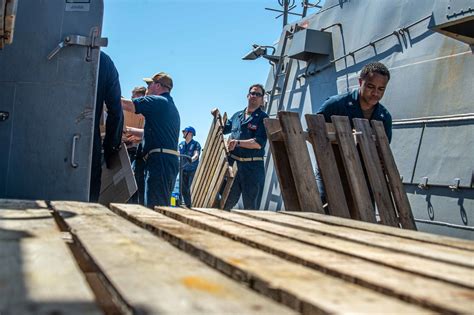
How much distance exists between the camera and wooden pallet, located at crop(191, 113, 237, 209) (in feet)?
23.3

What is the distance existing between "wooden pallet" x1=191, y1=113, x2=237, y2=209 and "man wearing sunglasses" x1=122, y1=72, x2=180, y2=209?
1280mm

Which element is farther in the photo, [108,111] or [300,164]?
[108,111]

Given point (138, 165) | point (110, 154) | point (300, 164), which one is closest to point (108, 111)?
point (110, 154)

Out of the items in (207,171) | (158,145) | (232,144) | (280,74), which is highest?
(280,74)

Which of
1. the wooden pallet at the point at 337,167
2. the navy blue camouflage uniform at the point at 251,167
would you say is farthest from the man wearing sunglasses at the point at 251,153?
the wooden pallet at the point at 337,167

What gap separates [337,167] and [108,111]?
6.89 feet

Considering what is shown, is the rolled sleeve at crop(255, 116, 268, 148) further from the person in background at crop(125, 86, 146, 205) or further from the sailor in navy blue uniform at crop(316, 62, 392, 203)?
the sailor in navy blue uniform at crop(316, 62, 392, 203)

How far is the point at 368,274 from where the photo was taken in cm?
132

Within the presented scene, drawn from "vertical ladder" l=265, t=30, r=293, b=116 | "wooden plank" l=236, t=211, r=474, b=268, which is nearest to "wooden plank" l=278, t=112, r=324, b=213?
"wooden plank" l=236, t=211, r=474, b=268

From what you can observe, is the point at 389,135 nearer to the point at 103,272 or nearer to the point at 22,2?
the point at 22,2

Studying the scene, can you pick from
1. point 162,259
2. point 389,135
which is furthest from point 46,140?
point 162,259

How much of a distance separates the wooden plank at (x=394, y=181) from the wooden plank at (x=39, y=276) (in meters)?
2.85

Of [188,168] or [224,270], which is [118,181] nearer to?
[224,270]

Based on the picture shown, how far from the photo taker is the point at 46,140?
4.16 metres
